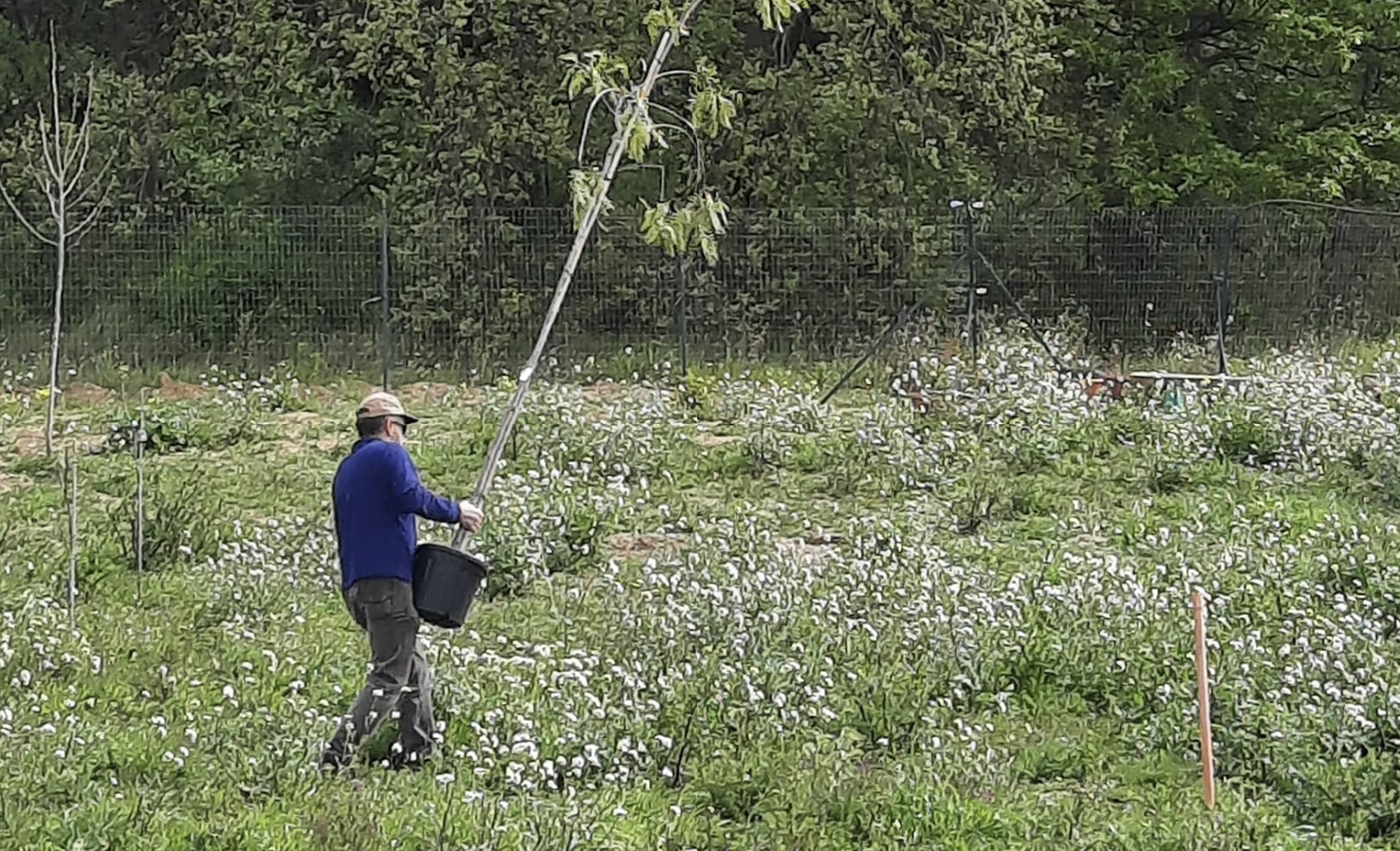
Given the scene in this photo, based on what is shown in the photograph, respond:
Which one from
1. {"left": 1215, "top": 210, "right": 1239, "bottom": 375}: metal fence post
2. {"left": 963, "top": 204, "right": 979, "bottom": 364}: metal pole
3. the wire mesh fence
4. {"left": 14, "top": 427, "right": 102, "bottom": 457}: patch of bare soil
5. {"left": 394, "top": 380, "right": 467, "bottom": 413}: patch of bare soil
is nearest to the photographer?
{"left": 14, "top": 427, "right": 102, "bottom": 457}: patch of bare soil

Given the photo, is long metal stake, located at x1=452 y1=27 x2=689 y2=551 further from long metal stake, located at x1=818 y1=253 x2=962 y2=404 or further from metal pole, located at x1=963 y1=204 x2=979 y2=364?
metal pole, located at x1=963 y1=204 x2=979 y2=364

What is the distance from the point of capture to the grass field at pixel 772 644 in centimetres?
539

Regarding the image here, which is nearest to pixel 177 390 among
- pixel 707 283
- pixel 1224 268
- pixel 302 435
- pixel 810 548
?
pixel 302 435

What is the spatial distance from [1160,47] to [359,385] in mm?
12198

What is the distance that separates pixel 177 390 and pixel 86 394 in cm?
91

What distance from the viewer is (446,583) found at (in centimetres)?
564

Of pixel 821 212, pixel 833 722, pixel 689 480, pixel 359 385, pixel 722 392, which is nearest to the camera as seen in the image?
pixel 833 722

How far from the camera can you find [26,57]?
24.2m

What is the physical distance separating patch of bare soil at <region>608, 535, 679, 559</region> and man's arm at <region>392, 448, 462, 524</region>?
3742 millimetres

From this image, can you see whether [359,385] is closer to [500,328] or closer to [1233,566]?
[500,328]

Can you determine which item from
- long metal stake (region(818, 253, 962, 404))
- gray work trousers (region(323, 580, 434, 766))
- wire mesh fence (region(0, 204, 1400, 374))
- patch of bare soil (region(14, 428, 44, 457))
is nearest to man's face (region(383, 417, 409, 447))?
gray work trousers (region(323, 580, 434, 766))

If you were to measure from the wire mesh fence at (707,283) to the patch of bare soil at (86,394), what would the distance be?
1.45 metres

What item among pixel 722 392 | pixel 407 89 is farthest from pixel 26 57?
pixel 722 392

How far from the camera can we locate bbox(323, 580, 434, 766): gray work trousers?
5.70m
